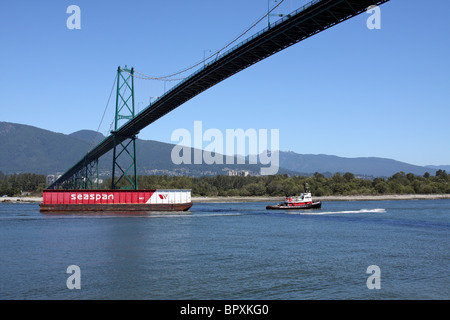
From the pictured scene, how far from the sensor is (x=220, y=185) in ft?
558

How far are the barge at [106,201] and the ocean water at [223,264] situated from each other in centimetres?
2017

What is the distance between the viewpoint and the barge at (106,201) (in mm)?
56219

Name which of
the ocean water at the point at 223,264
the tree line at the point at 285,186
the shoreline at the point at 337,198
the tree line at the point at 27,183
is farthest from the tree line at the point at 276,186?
the ocean water at the point at 223,264

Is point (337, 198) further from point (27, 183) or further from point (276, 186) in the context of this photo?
point (27, 183)

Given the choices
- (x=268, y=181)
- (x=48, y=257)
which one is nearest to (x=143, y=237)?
(x=48, y=257)

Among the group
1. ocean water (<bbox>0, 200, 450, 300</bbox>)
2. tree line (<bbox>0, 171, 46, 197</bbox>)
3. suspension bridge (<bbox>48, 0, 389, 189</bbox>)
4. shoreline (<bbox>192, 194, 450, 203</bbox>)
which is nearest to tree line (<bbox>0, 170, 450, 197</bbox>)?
tree line (<bbox>0, 171, 46, 197</bbox>)

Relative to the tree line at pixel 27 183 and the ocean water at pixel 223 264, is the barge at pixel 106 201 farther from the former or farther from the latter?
the tree line at pixel 27 183

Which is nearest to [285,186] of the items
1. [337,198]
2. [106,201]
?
[337,198]

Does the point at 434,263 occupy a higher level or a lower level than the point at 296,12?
lower

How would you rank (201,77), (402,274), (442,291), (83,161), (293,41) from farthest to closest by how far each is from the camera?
(83,161)
(201,77)
(293,41)
(402,274)
(442,291)

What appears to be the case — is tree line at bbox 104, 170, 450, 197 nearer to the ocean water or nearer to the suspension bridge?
the suspension bridge
